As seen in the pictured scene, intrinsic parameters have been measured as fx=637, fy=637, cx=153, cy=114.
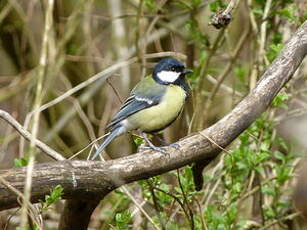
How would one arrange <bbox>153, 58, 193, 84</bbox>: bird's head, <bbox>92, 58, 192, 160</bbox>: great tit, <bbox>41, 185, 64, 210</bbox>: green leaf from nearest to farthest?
<bbox>41, 185, 64, 210</bbox>: green leaf
<bbox>92, 58, 192, 160</bbox>: great tit
<bbox>153, 58, 193, 84</bbox>: bird's head

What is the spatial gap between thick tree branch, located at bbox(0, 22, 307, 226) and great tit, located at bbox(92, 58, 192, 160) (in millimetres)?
539

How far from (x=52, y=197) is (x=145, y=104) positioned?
39.4 inches

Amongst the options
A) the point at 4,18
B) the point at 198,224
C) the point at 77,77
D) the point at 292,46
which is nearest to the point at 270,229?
the point at 198,224

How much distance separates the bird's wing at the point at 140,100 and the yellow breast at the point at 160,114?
0.07 ft

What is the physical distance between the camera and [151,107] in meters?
2.81

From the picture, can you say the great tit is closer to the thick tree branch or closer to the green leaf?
the thick tree branch

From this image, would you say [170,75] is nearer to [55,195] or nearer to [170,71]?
[170,71]

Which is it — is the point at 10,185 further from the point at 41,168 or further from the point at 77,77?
the point at 77,77

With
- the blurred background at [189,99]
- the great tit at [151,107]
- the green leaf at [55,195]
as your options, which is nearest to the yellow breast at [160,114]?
the great tit at [151,107]

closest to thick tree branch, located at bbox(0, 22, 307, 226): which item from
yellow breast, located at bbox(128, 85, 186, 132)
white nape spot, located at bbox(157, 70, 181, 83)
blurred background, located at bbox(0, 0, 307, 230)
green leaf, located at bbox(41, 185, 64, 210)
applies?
green leaf, located at bbox(41, 185, 64, 210)

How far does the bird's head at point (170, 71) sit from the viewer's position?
2887 millimetres

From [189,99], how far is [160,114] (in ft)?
2.37

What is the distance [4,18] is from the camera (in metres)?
4.26

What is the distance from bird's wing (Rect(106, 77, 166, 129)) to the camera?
2.78 meters
